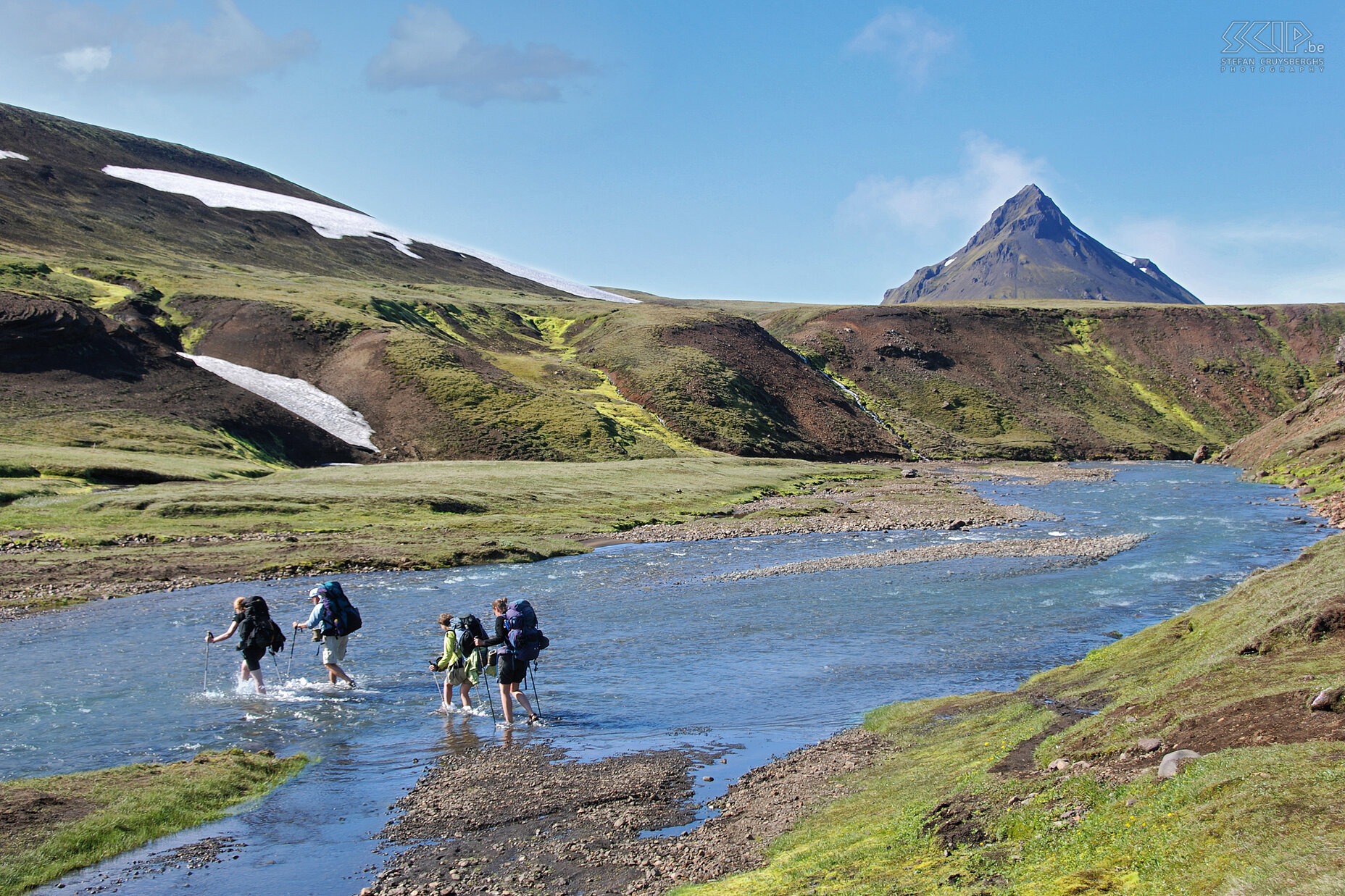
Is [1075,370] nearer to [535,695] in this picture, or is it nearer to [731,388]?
[731,388]

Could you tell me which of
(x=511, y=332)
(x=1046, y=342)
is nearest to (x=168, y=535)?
(x=511, y=332)

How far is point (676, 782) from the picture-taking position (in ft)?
56.2

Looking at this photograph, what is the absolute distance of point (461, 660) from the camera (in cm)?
2223

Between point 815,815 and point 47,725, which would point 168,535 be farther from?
point 815,815

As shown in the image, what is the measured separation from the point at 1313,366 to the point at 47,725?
617 ft

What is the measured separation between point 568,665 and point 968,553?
88.4 feet

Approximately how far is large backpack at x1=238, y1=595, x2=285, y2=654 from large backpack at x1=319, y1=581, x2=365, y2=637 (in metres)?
1.23

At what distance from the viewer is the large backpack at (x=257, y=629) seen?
23.5 m

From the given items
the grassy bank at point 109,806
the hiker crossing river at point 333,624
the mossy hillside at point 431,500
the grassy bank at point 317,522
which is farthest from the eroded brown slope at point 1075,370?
the grassy bank at point 109,806

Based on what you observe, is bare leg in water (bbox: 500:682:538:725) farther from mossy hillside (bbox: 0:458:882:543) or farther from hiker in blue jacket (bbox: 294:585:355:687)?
mossy hillside (bbox: 0:458:882:543)

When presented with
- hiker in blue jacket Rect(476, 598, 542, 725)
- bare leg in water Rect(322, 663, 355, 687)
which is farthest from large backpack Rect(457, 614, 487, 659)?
bare leg in water Rect(322, 663, 355, 687)

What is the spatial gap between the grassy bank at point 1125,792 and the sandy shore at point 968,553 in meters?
23.5

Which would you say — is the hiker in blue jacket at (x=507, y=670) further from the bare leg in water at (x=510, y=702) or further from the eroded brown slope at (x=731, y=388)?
the eroded brown slope at (x=731, y=388)

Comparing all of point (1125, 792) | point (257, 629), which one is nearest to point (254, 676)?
point (257, 629)
